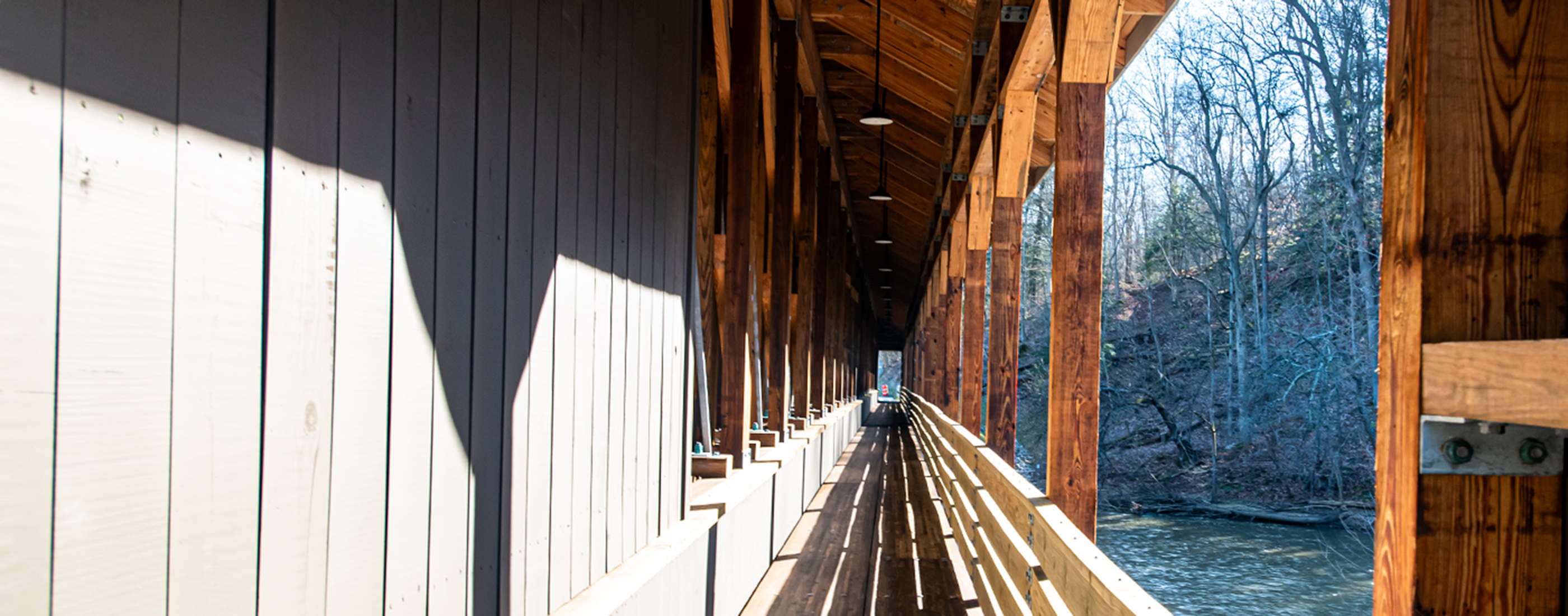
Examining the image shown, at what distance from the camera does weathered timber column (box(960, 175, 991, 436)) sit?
975 cm

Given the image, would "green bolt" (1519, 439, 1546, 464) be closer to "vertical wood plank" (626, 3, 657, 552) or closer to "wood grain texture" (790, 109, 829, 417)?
"vertical wood plank" (626, 3, 657, 552)

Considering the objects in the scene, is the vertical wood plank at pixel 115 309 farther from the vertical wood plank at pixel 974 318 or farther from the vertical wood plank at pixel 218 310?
the vertical wood plank at pixel 974 318

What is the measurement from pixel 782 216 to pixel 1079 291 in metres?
4.55

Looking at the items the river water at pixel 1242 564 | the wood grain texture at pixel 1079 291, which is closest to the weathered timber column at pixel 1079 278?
the wood grain texture at pixel 1079 291

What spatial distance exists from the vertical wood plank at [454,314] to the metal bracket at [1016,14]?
4.06 m

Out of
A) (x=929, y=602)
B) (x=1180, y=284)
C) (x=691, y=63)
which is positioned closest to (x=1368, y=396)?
(x=1180, y=284)

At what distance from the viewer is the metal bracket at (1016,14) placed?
216 inches

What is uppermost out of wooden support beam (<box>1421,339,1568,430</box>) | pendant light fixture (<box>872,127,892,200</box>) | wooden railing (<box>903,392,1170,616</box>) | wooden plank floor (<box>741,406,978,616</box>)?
pendant light fixture (<box>872,127,892,200</box>)

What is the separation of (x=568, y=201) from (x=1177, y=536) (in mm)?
16735

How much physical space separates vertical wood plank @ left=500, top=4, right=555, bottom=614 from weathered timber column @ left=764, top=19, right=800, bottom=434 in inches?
222

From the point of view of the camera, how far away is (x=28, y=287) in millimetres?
1045

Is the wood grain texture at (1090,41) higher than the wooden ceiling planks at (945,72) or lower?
lower

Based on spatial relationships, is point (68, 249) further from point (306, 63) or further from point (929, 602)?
point (929, 602)

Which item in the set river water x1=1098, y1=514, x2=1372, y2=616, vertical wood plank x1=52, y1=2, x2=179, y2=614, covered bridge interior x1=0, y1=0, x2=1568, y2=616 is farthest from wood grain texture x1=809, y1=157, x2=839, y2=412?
vertical wood plank x1=52, y1=2, x2=179, y2=614
